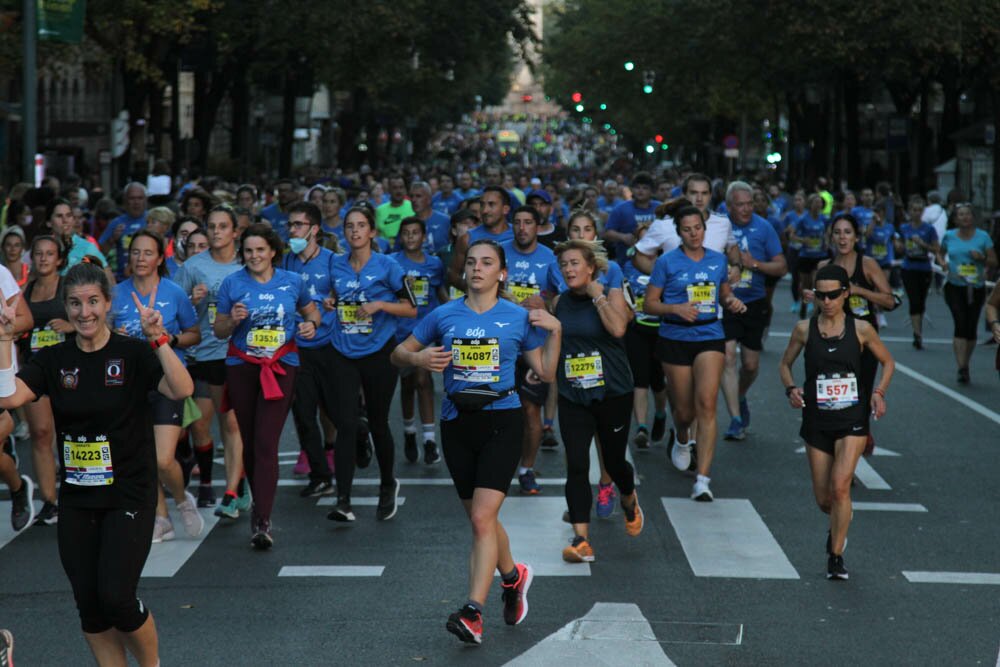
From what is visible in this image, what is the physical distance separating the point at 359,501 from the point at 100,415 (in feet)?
16.5

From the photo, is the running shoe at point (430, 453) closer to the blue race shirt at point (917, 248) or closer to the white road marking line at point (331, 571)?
the white road marking line at point (331, 571)

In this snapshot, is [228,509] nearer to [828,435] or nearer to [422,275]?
[422,275]

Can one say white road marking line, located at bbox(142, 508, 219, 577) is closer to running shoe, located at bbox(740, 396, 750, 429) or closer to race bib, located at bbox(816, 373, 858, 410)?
race bib, located at bbox(816, 373, 858, 410)

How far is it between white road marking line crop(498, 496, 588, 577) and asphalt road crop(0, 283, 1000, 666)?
0.02m

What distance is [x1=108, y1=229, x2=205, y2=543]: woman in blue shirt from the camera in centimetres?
983

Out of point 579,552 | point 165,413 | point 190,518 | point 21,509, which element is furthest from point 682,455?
point 21,509

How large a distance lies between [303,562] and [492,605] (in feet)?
4.31

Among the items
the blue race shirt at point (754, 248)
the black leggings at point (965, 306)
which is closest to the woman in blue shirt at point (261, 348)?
the blue race shirt at point (754, 248)

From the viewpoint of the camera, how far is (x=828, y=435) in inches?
369

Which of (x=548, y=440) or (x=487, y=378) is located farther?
(x=548, y=440)

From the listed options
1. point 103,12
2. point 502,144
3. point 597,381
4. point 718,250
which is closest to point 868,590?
point 597,381

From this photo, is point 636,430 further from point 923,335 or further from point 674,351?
point 923,335

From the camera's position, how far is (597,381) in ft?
31.9

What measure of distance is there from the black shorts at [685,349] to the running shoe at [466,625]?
4205 millimetres
